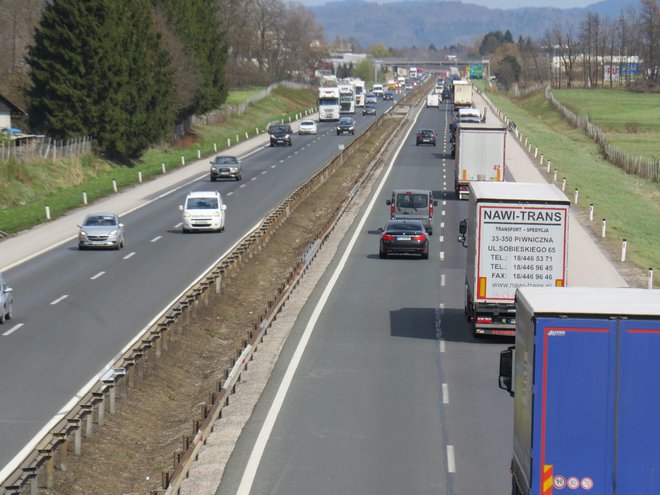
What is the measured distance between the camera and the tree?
76250 millimetres

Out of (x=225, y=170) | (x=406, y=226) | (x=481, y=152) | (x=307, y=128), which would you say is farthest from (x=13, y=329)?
(x=307, y=128)

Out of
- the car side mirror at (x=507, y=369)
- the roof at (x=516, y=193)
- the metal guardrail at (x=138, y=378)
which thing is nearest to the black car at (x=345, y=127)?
the metal guardrail at (x=138, y=378)

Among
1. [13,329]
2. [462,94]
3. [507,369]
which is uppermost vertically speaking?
[507,369]

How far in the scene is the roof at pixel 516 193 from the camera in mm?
29328

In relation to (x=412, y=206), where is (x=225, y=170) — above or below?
below

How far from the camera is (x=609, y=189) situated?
240 ft

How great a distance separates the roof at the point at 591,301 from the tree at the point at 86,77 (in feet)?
210

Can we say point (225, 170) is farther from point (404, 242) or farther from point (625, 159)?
point (625, 159)

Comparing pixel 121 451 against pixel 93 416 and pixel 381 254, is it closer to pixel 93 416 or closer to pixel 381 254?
pixel 93 416

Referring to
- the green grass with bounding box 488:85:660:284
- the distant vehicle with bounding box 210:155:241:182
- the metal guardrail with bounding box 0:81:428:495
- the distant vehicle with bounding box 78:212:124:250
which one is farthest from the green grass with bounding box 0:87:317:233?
the green grass with bounding box 488:85:660:284

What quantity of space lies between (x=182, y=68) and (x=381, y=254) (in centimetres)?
5409

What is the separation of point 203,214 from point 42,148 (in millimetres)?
21970

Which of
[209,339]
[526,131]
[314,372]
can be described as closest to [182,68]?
[526,131]

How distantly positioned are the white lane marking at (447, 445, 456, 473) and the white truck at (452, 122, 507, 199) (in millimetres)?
41742
